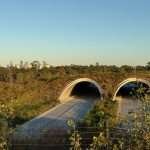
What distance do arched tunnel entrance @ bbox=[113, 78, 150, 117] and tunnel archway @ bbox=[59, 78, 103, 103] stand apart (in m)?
2.02

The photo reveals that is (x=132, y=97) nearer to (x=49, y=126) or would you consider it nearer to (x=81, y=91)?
(x=49, y=126)

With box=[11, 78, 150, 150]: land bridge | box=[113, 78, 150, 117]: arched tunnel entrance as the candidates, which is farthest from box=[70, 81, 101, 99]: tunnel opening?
box=[11, 78, 150, 150]: land bridge

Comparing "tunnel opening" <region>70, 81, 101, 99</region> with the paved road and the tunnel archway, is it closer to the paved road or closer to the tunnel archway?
the tunnel archway

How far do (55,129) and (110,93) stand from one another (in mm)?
13736


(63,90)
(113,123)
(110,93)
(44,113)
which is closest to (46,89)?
(63,90)

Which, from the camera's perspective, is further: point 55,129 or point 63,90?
point 63,90

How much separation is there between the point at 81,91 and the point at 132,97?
943 inches

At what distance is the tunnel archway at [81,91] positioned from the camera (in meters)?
33.7

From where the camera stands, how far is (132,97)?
1889 cm

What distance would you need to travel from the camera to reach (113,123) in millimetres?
7223

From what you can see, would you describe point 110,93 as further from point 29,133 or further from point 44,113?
point 29,133

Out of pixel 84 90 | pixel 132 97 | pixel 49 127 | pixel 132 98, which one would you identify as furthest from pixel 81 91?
pixel 132 97

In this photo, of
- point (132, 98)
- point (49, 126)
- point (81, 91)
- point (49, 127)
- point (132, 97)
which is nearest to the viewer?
point (132, 97)

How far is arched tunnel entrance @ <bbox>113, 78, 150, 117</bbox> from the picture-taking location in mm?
5906
